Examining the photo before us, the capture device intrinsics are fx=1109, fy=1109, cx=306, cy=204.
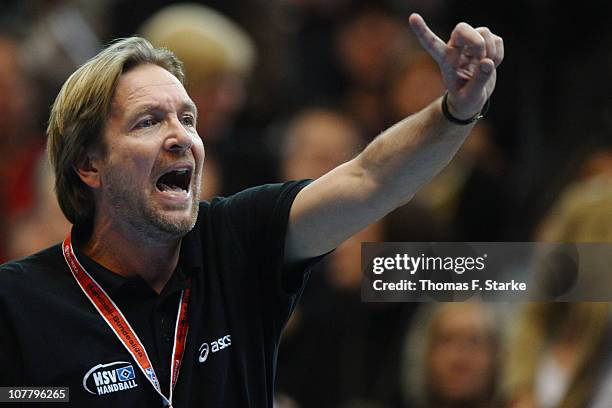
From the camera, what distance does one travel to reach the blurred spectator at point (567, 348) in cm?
321

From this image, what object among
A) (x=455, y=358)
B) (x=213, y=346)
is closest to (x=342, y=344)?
(x=455, y=358)

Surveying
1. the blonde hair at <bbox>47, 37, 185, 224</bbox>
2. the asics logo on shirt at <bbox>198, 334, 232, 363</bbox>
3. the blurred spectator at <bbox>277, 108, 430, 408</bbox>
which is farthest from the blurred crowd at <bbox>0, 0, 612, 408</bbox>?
the blonde hair at <bbox>47, 37, 185, 224</bbox>

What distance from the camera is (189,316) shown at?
2383 mm

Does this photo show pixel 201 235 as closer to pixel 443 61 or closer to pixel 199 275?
pixel 199 275

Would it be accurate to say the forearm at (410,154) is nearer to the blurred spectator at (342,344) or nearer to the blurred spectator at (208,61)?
the blurred spectator at (342,344)

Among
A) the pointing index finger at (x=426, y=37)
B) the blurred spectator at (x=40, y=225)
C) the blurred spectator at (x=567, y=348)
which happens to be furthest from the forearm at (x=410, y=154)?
the blurred spectator at (x=40, y=225)

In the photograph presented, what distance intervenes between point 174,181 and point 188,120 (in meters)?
0.14

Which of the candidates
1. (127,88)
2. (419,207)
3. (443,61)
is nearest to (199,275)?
(127,88)

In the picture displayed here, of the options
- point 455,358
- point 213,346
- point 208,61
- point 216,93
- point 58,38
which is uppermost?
point 58,38

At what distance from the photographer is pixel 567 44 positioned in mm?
4008

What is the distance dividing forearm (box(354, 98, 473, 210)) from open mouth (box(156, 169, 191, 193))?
41 cm

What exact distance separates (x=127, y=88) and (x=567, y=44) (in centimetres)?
209

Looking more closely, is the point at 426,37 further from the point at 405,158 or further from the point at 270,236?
the point at 270,236

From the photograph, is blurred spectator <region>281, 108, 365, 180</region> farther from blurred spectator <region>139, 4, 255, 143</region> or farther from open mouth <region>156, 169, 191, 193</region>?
open mouth <region>156, 169, 191, 193</region>
